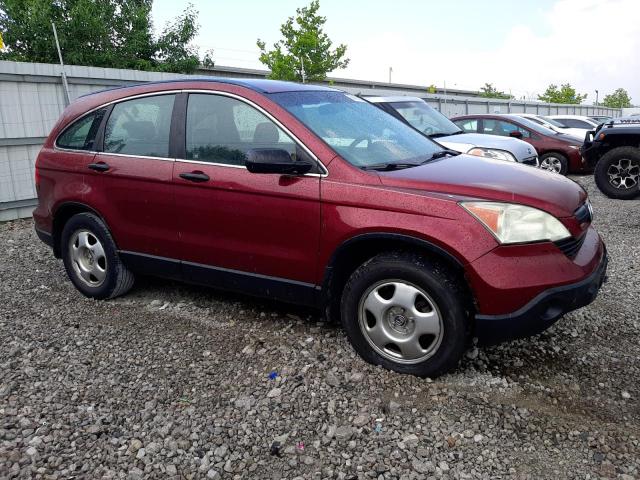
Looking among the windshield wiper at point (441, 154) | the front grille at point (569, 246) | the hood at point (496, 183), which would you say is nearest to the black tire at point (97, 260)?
the hood at point (496, 183)

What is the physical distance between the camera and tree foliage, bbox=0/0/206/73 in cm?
2070

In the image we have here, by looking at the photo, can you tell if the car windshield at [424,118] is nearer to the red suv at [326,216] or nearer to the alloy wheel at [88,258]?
the red suv at [326,216]

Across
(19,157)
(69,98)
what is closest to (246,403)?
(19,157)

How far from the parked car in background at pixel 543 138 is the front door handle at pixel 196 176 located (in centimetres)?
927

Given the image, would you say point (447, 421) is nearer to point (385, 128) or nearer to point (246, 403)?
point (246, 403)

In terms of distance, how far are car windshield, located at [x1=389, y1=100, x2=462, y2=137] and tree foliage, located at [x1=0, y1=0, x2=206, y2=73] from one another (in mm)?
16207

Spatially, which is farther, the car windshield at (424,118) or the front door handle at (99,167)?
the car windshield at (424,118)

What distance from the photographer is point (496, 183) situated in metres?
3.12

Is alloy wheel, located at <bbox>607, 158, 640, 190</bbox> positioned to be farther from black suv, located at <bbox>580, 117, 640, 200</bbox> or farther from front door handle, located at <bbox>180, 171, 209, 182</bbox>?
front door handle, located at <bbox>180, 171, 209, 182</bbox>

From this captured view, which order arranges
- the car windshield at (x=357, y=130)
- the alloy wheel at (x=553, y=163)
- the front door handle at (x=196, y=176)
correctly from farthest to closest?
the alloy wheel at (x=553, y=163) < the front door handle at (x=196, y=176) < the car windshield at (x=357, y=130)

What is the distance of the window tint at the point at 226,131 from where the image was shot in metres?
3.55

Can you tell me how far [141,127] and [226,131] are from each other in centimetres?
84

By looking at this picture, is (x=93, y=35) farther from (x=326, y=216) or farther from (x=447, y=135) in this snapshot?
(x=326, y=216)

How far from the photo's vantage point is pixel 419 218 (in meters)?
3.02
